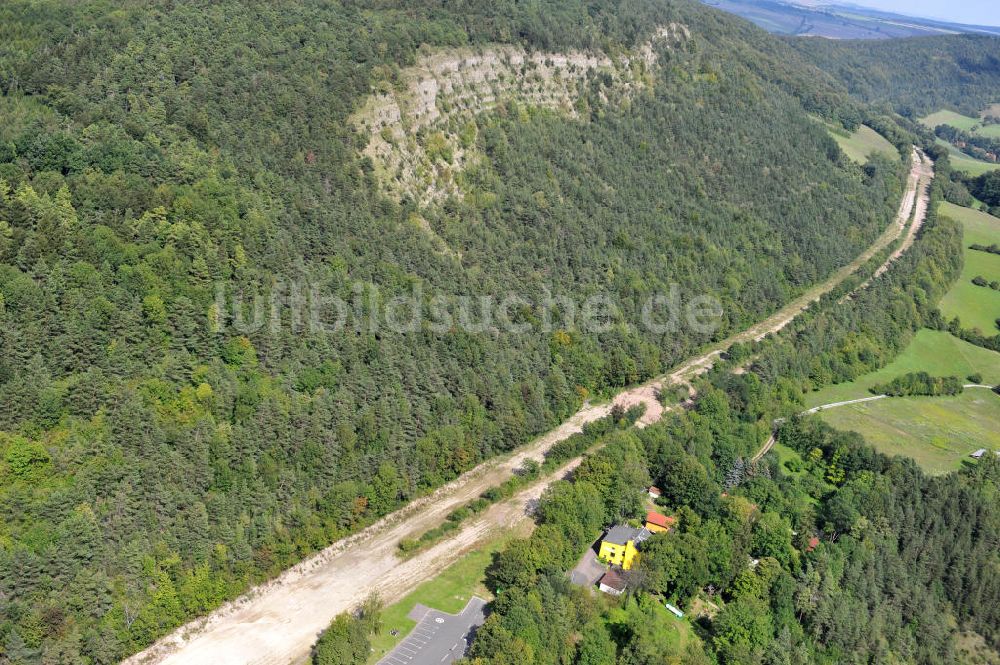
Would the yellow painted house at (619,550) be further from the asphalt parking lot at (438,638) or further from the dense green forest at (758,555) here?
the asphalt parking lot at (438,638)

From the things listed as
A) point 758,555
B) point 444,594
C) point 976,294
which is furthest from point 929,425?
point 444,594

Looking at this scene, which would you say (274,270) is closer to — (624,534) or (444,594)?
(444,594)

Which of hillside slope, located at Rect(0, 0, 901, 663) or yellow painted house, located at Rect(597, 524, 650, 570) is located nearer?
hillside slope, located at Rect(0, 0, 901, 663)

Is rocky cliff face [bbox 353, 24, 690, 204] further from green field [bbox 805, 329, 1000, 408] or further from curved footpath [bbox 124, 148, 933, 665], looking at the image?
green field [bbox 805, 329, 1000, 408]

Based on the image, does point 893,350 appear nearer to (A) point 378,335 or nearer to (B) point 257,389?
(A) point 378,335

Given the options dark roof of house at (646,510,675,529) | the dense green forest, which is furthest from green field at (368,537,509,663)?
dark roof of house at (646,510,675,529)
